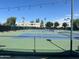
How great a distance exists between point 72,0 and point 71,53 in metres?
4.00

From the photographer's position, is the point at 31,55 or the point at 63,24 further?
the point at 63,24

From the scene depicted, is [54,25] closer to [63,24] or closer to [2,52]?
[63,24]

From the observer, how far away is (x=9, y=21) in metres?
169

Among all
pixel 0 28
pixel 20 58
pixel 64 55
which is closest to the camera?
pixel 20 58

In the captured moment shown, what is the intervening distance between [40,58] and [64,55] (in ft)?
7.53

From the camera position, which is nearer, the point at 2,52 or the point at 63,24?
the point at 2,52

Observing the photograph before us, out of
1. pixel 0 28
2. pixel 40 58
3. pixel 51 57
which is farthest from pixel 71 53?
pixel 0 28

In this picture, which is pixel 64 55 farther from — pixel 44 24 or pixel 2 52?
pixel 44 24

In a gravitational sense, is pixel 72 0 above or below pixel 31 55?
above

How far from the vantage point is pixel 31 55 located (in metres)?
16.3

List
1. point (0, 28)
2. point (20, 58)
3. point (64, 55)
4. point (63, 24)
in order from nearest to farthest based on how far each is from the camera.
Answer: point (20, 58), point (64, 55), point (0, 28), point (63, 24)

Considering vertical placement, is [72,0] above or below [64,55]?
above

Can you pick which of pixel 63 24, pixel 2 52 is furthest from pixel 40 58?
pixel 63 24

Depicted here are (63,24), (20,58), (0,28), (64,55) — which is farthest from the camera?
(63,24)
